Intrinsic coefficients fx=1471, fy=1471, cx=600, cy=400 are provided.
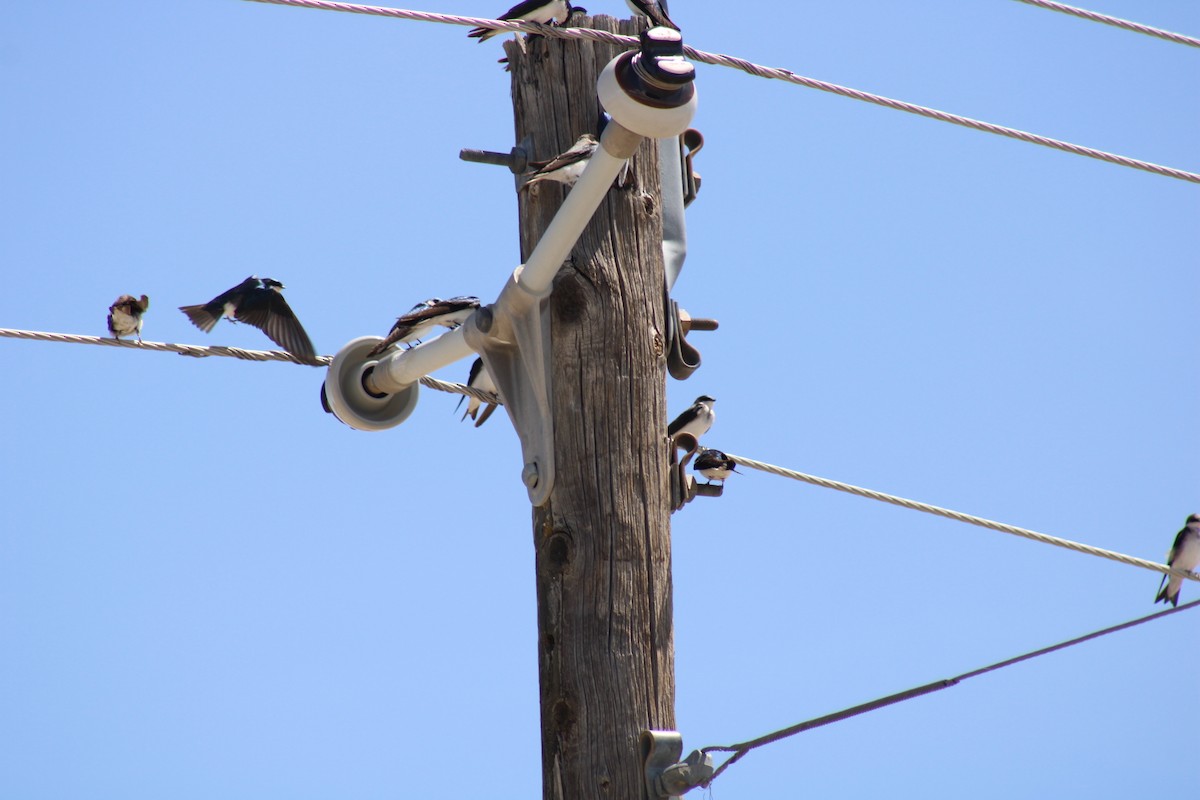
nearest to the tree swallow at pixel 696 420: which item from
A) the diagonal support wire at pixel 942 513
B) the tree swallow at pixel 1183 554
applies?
the diagonal support wire at pixel 942 513

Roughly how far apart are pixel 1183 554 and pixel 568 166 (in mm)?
9535

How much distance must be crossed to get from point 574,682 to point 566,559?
325 mm

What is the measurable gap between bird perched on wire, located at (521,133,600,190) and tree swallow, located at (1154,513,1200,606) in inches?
348

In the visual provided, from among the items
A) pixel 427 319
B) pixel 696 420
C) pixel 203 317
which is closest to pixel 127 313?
pixel 203 317

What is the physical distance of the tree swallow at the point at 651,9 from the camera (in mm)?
4829

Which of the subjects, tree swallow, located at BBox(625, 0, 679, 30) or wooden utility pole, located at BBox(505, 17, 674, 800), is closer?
wooden utility pole, located at BBox(505, 17, 674, 800)

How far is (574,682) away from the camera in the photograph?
12.4ft

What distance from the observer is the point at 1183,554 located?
12.1 metres

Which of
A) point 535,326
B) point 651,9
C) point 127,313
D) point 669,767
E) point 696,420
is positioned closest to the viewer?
point 669,767

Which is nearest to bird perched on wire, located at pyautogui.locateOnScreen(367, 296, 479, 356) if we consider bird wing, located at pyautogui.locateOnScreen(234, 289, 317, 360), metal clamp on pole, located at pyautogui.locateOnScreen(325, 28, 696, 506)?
metal clamp on pole, located at pyautogui.locateOnScreen(325, 28, 696, 506)

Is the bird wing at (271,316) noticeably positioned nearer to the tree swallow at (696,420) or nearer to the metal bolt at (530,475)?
the tree swallow at (696,420)

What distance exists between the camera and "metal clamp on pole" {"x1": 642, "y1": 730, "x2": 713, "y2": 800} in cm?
360

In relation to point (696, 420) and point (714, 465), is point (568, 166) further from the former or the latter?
point (696, 420)

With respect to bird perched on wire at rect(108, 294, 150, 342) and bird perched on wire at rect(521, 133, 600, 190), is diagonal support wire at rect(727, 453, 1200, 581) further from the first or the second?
bird perched on wire at rect(108, 294, 150, 342)
